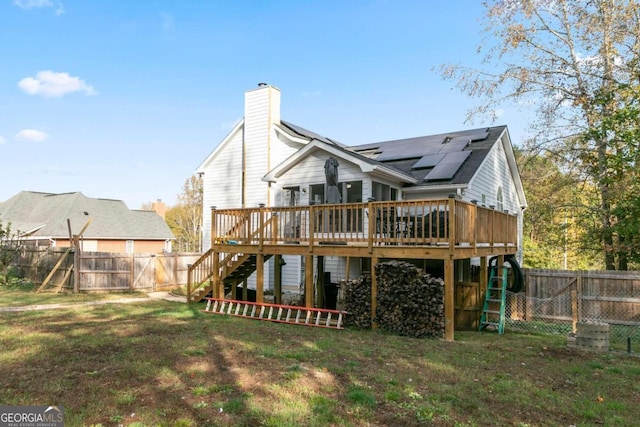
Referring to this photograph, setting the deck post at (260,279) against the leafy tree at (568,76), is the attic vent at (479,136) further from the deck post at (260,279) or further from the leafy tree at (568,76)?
the deck post at (260,279)

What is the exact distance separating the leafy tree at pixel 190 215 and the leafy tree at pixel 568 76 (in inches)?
1171

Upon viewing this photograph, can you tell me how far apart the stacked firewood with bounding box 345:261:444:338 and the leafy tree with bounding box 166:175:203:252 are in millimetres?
33476

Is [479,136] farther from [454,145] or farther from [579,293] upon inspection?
[579,293]

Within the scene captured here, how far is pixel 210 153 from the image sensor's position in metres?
18.4

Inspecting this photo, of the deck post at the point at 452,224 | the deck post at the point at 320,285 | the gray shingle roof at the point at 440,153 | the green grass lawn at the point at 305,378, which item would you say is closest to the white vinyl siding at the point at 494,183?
the gray shingle roof at the point at 440,153

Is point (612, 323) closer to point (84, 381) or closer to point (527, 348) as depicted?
point (527, 348)

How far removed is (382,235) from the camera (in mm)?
9656

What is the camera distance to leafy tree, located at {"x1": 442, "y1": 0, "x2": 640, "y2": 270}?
52.4 ft

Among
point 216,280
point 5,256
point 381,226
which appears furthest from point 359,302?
point 5,256

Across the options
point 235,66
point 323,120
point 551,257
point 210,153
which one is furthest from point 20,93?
point 551,257

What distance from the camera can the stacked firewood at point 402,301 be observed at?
8.81m

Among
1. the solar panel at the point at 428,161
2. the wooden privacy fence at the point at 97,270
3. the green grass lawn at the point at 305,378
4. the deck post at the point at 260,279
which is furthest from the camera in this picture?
the wooden privacy fence at the point at 97,270

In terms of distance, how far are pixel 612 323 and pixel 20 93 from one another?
32307 mm

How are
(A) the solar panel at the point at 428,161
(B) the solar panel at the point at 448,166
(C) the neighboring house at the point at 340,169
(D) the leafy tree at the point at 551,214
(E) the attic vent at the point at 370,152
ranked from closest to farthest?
(C) the neighboring house at the point at 340,169 → (B) the solar panel at the point at 448,166 → (A) the solar panel at the point at 428,161 → (E) the attic vent at the point at 370,152 → (D) the leafy tree at the point at 551,214
